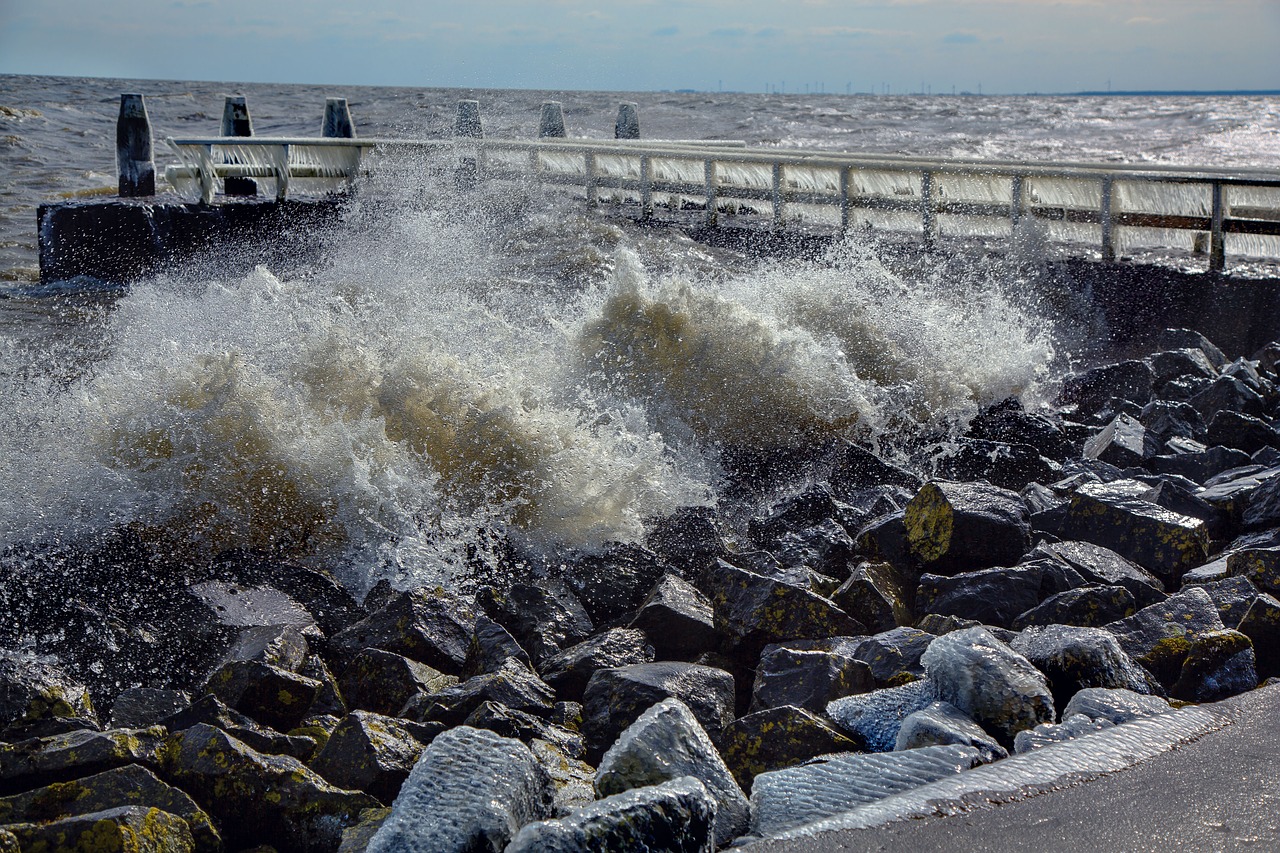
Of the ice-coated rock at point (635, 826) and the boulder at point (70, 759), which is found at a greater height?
the ice-coated rock at point (635, 826)

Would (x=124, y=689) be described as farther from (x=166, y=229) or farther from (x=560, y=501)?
(x=166, y=229)

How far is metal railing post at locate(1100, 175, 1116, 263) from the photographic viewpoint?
28.6ft

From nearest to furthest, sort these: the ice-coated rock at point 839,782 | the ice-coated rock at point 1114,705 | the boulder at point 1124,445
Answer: the ice-coated rock at point 839,782, the ice-coated rock at point 1114,705, the boulder at point 1124,445

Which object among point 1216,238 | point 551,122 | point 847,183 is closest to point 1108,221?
point 1216,238

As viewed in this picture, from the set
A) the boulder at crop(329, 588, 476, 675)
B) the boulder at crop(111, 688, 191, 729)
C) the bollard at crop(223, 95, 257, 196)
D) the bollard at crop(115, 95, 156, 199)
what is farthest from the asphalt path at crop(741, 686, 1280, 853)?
the bollard at crop(223, 95, 257, 196)

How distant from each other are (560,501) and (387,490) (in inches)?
31.7

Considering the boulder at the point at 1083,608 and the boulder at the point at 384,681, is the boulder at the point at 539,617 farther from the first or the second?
the boulder at the point at 1083,608

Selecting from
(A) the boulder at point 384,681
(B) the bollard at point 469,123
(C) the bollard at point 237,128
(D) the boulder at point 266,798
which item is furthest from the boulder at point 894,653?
(B) the bollard at point 469,123

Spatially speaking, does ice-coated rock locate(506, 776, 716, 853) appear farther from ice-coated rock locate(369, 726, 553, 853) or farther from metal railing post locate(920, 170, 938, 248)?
metal railing post locate(920, 170, 938, 248)

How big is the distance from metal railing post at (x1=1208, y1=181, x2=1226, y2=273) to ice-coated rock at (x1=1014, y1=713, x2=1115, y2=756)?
265 inches

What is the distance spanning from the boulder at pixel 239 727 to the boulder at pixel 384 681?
314 millimetres

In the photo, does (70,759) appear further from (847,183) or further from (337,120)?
(337,120)

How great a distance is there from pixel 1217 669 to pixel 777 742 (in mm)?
1285

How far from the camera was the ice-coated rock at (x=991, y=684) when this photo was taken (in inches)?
110
